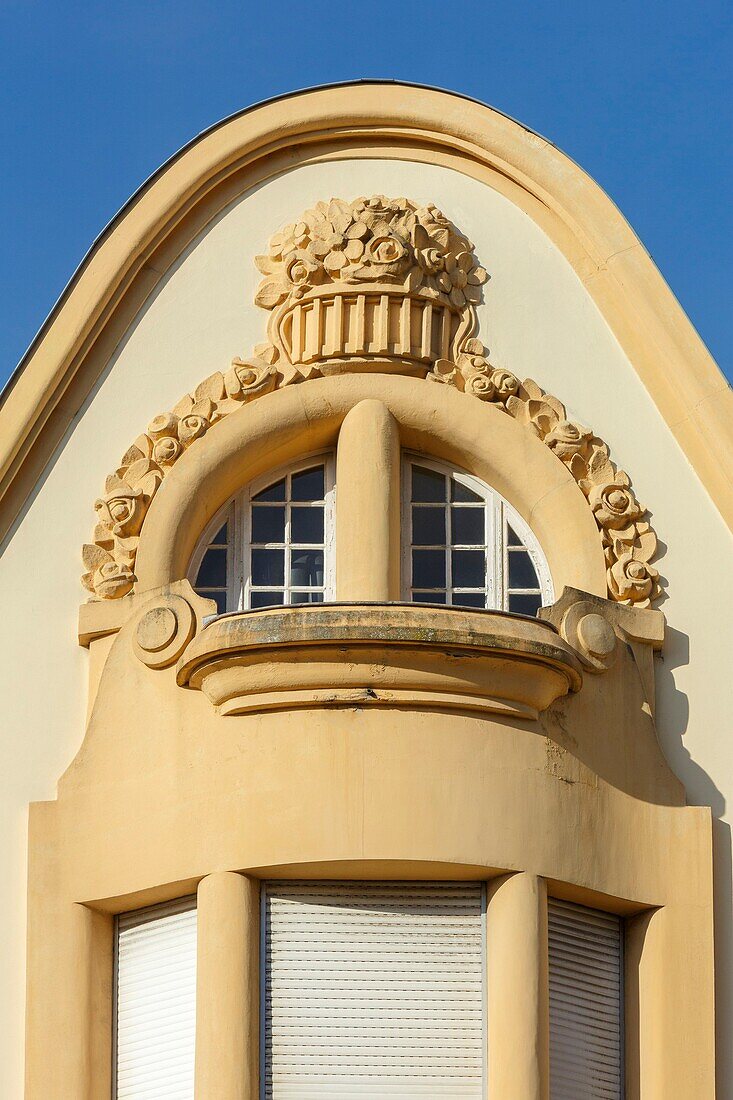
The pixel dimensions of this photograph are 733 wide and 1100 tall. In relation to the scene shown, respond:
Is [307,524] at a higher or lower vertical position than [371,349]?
lower

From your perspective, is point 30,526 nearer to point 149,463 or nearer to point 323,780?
point 149,463

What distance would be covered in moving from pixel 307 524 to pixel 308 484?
0.32m

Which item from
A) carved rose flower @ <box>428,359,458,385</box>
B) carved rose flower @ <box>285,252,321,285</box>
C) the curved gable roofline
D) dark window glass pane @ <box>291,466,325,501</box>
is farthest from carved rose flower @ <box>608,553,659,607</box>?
carved rose flower @ <box>285,252,321,285</box>

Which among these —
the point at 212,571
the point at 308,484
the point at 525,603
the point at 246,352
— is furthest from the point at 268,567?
the point at 525,603

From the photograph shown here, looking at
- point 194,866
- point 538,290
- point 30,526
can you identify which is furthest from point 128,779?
point 538,290

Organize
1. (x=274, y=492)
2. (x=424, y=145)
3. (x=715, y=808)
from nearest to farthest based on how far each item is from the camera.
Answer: (x=715, y=808)
(x=274, y=492)
(x=424, y=145)

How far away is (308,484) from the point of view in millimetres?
17141

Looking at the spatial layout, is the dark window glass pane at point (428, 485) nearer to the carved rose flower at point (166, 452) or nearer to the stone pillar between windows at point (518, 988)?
the carved rose flower at point (166, 452)

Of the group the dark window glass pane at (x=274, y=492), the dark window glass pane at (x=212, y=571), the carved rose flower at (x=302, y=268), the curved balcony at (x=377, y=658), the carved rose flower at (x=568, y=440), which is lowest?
the curved balcony at (x=377, y=658)

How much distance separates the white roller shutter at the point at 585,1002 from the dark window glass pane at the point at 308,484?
317cm

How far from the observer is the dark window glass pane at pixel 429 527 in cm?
1694

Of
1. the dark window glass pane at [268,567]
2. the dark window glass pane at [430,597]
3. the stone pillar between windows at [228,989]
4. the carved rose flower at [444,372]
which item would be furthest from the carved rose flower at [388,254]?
the stone pillar between windows at [228,989]

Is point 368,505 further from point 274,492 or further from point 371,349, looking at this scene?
point 371,349

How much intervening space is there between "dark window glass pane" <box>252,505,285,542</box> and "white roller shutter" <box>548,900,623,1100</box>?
3.02 meters
